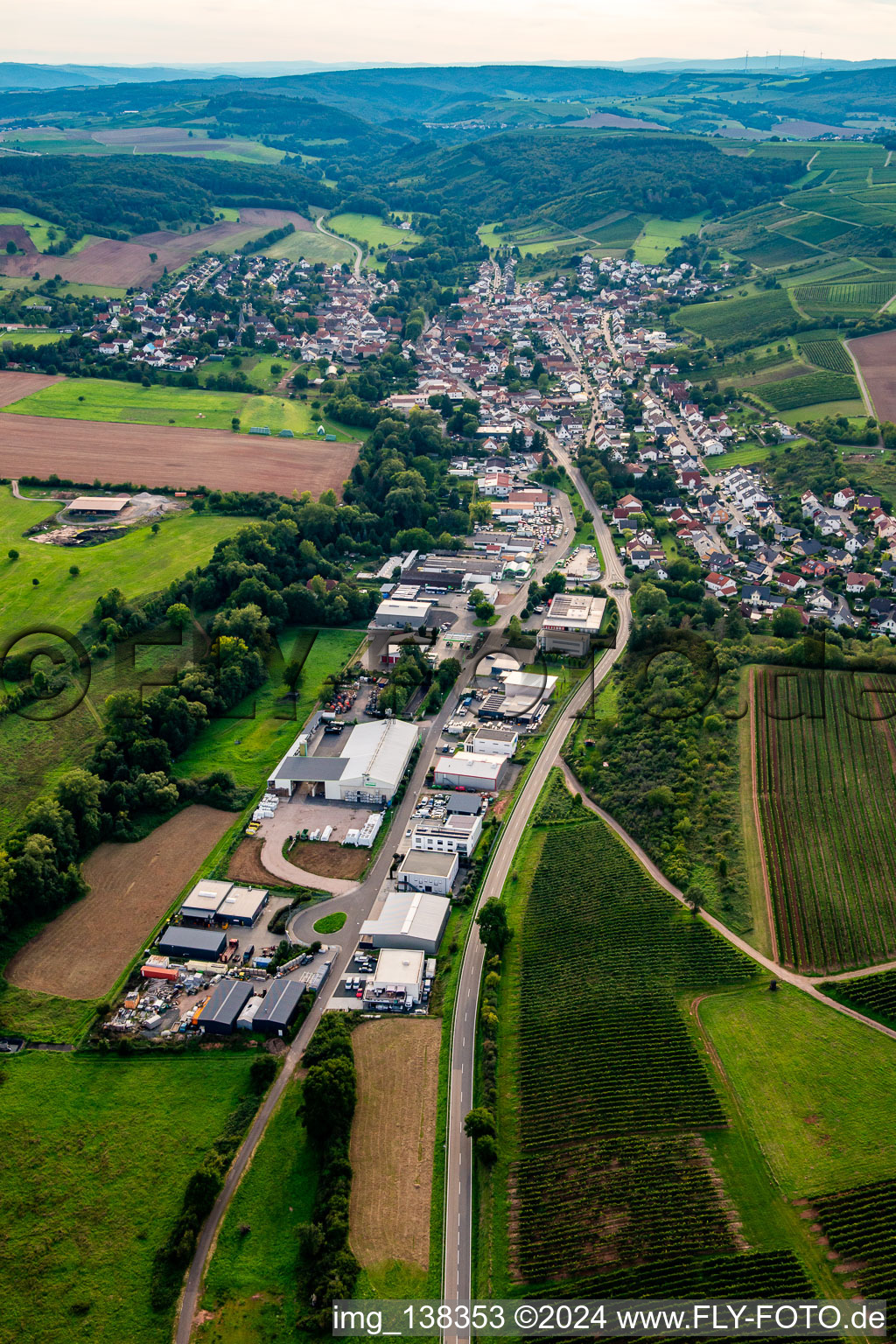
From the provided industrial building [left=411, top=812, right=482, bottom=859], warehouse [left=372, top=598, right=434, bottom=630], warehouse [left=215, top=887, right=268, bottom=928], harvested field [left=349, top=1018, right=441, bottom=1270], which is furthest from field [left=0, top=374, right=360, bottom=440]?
harvested field [left=349, top=1018, right=441, bottom=1270]

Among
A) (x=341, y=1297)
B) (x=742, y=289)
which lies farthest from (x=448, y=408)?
(x=341, y=1297)

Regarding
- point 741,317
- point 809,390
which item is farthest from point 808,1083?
point 741,317

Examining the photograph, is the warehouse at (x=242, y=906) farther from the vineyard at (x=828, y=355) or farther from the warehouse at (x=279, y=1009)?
the vineyard at (x=828, y=355)

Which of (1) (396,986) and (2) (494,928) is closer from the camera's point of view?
(1) (396,986)

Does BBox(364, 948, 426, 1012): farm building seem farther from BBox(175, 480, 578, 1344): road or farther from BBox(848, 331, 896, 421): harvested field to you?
BBox(848, 331, 896, 421): harvested field

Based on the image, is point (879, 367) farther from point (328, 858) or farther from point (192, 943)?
point (192, 943)

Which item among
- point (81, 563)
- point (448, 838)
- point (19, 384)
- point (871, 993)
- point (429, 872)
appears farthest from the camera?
point (19, 384)
